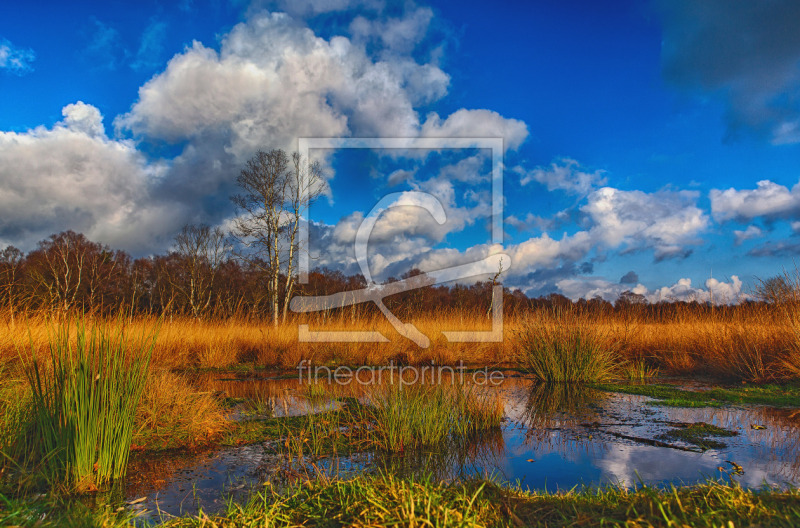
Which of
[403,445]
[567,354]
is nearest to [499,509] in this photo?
[403,445]

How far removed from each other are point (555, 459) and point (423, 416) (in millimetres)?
1288

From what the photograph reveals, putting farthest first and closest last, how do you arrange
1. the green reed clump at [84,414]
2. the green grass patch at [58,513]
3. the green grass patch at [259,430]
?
1. the green grass patch at [259,430]
2. the green reed clump at [84,414]
3. the green grass patch at [58,513]

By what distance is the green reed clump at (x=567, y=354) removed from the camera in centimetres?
841

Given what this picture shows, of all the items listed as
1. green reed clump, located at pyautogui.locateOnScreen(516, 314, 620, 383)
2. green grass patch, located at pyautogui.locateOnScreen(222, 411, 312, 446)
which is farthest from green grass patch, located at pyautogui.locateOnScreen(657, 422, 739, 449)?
green grass patch, located at pyautogui.locateOnScreen(222, 411, 312, 446)

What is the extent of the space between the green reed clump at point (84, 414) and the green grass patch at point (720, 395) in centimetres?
656

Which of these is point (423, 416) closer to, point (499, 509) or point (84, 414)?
point (499, 509)

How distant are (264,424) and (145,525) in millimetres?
2830

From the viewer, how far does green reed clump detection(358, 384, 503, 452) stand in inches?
183

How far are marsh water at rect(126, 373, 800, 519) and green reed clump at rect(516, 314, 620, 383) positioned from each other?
2.19 metres

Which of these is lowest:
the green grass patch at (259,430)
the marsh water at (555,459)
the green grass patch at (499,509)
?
the green grass patch at (259,430)

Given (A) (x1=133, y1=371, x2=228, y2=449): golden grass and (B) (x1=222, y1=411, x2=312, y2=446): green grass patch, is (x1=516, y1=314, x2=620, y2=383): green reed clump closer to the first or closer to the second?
(B) (x1=222, y1=411, x2=312, y2=446): green grass patch

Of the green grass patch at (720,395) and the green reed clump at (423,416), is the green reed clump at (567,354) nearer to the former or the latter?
the green grass patch at (720,395)

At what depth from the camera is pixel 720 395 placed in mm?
6934

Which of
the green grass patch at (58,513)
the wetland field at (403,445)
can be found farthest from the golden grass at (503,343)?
the green grass patch at (58,513)
